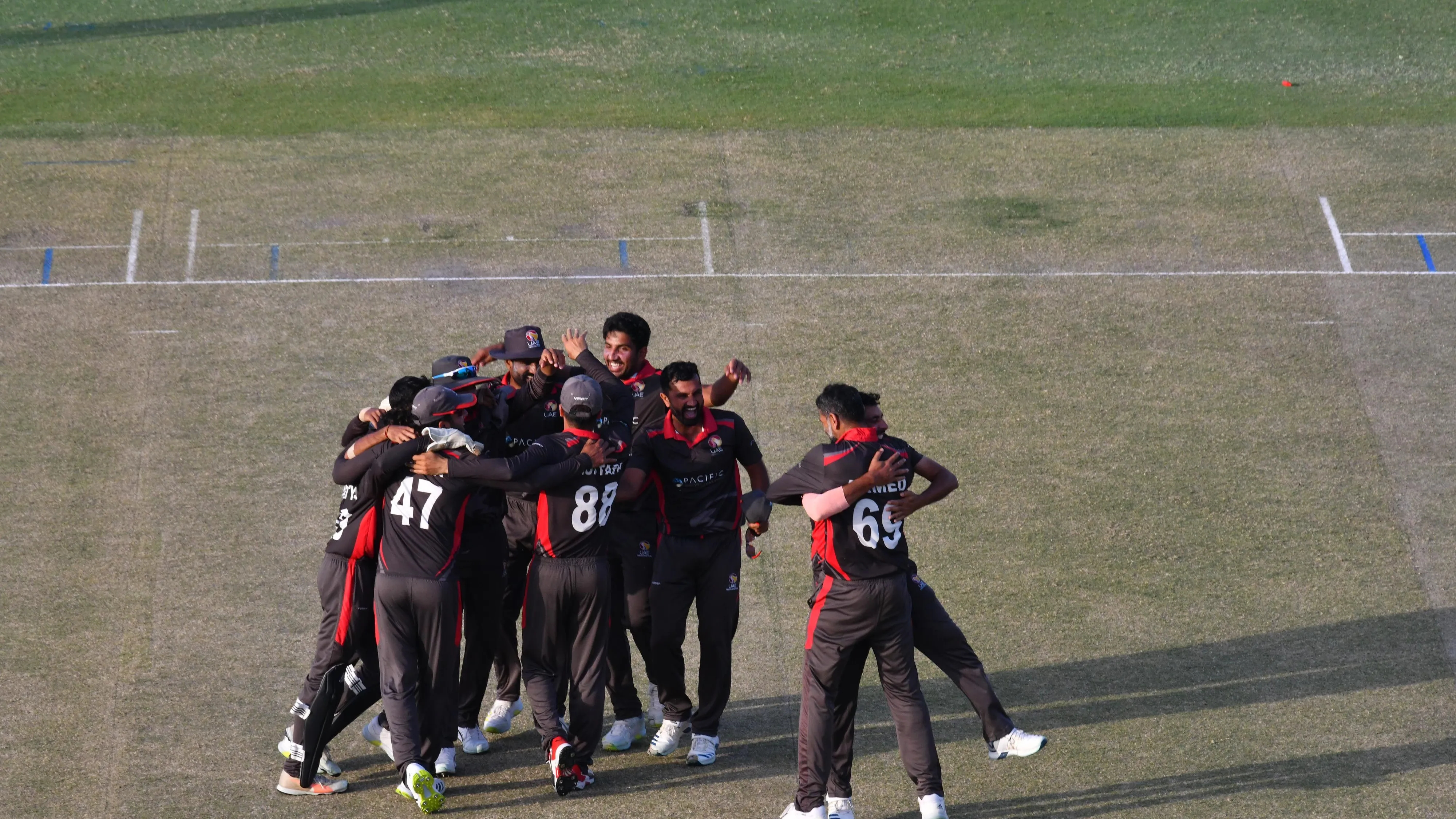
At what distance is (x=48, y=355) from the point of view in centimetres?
1245

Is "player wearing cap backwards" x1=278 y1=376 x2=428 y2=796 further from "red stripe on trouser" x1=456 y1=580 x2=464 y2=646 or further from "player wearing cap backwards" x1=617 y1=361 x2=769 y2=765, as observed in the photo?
"player wearing cap backwards" x1=617 y1=361 x2=769 y2=765

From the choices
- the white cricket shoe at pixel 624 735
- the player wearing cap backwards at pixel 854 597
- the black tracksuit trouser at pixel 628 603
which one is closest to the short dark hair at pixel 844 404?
the player wearing cap backwards at pixel 854 597

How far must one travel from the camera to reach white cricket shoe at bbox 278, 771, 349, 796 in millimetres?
7625

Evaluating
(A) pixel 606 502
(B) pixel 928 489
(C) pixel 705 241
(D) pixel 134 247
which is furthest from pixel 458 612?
(D) pixel 134 247

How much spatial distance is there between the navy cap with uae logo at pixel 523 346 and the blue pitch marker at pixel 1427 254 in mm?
9481

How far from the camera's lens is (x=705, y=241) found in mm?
14273

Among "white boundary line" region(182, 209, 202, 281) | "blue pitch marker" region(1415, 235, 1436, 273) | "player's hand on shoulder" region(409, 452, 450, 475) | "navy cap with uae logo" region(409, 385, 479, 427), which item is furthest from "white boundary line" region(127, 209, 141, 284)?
"blue pitch marker" region(1415, 235, 1436, 273)

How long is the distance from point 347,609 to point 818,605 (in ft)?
7.95

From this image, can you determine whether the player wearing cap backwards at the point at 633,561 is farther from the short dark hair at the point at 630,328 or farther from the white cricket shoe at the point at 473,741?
the white cricket shoe at the point at 473,741

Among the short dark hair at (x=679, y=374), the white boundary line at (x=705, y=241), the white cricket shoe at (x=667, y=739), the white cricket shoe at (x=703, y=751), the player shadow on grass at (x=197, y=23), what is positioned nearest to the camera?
the short dark hair at (x=679, y=374)

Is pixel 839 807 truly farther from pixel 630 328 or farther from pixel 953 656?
pixel 630 328

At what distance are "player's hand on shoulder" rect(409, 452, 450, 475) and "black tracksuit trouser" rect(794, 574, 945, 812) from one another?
6.48 ft

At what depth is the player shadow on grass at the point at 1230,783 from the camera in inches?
299

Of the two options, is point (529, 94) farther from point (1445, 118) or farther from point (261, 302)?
point (1445, 118)
